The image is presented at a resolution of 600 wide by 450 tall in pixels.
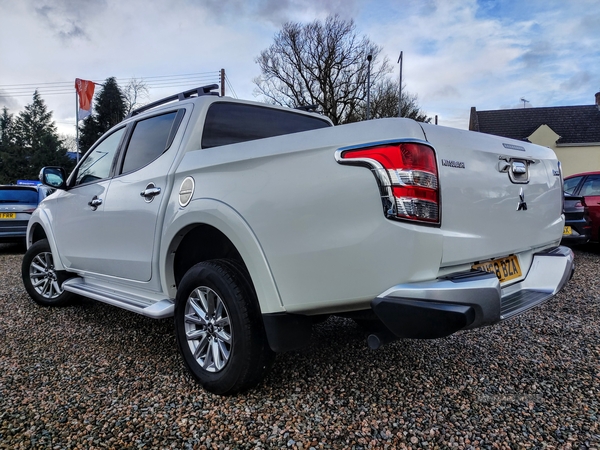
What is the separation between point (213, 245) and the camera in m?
2.86

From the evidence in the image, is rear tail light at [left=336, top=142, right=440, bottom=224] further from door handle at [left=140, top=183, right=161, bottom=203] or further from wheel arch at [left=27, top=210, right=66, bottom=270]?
wheel arch at [left=27, top=210, right=66, bottom=270]

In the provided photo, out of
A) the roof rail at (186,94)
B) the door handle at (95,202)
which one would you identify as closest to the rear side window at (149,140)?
the roof rail at (186,94)

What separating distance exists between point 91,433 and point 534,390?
2.41 m

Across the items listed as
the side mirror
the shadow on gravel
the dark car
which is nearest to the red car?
the side mirror

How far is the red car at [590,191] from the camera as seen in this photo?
7.64m

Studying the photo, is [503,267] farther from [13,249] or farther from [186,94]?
[13,249]

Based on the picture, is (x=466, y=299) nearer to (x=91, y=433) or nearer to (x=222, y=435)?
(x=222, y=435)

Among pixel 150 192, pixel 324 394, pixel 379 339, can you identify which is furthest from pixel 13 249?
Answer: pixel 379 339

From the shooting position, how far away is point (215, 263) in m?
2.48

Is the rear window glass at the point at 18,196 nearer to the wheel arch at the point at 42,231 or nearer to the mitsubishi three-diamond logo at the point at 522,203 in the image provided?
the wheel arch at the point at 42,231

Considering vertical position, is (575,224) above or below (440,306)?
below

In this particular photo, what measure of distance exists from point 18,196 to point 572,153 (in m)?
32.7

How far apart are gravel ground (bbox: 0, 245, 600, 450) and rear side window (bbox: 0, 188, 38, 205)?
248 inches

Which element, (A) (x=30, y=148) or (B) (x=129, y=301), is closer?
(B) (x=129, y=301)
